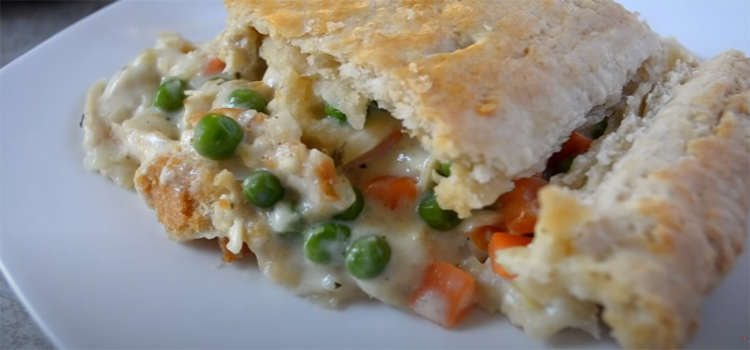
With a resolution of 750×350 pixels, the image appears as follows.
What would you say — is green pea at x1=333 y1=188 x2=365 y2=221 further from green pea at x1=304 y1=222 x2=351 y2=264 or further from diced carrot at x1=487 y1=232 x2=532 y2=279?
diced carrot at x1=487 y1=232 x2=532 y2=279

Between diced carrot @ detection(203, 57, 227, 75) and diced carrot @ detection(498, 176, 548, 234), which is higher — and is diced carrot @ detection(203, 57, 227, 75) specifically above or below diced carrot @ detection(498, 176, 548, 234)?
below

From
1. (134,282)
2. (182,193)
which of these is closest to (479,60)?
(182,193)

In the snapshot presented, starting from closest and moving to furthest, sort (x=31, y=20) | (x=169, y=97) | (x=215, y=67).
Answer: (x=169, y=97) < (x=215, y=67) < (x=31, y=20)

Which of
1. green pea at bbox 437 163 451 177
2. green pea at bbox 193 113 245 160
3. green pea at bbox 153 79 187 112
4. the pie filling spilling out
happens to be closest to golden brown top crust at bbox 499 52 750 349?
the pie filling spilling out

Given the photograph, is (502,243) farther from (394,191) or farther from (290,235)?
(290,235)

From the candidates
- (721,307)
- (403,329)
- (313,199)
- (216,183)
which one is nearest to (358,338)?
(403,329)

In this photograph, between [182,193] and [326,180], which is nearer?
[326,180]

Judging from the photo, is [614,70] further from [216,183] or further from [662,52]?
[216,183]

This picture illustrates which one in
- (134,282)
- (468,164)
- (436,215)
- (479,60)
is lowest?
(134,282)
